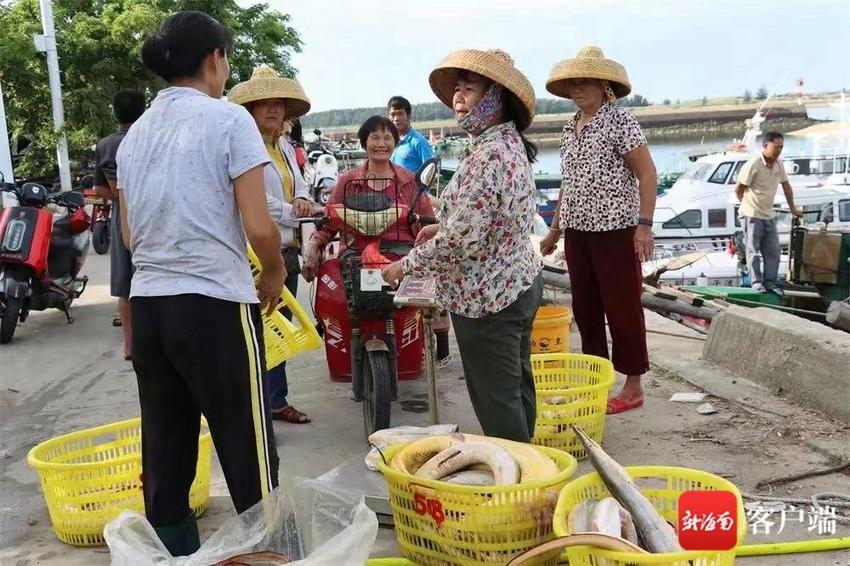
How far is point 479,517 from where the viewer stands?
2848mm

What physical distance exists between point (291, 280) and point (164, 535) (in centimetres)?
220

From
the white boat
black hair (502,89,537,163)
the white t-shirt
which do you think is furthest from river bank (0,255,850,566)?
the white boat

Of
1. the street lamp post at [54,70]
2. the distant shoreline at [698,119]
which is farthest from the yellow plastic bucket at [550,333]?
the distant shoreline at [698,119]

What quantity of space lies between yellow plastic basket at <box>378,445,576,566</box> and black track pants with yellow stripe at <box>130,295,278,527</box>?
526mm

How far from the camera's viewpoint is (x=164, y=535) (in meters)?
2.99

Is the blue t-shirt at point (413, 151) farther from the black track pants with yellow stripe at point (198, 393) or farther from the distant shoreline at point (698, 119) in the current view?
the distant shoreline at point (698, 119)

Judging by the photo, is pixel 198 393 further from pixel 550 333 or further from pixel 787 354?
pixel 787 354

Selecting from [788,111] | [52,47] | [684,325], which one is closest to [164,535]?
[684,325]

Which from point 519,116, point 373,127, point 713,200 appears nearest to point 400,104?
point 373,127

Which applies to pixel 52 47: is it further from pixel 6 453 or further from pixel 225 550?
pixel 225 550

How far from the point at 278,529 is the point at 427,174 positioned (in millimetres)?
2565

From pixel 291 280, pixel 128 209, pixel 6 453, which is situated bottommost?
pixel 6 453

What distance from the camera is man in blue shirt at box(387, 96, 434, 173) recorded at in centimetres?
715

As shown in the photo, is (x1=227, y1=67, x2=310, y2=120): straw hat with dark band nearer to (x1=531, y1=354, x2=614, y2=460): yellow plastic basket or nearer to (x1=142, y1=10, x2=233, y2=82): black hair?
(x1=142, y1=10, x2=233, y2=82): black hair
